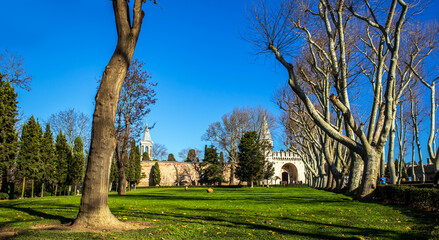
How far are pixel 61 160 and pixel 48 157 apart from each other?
2.49 meters

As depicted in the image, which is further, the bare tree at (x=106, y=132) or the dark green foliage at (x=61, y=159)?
the dark green foliage at (x=61, y=159)

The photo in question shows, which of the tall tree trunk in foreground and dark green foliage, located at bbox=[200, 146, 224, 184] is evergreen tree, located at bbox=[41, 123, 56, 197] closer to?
the tall tree trunk in foreground

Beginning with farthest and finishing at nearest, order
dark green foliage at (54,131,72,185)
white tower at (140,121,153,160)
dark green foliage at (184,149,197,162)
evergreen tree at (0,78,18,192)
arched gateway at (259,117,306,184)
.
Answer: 1. white tower at (140,121,153,160)
2. dark green foliage at (184,149,197,162)
3. arched gateway at (259,117,306,184)
4. dark green foliage at (54,131,72,185)
5. evergreen tree at (0,78,18,192)

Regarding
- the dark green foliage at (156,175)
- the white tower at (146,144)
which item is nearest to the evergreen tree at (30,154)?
the dark green foliage at (156,175)

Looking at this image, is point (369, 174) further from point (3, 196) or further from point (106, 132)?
point (3, 196)

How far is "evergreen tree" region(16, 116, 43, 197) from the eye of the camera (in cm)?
2239

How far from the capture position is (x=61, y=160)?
28.4 metres

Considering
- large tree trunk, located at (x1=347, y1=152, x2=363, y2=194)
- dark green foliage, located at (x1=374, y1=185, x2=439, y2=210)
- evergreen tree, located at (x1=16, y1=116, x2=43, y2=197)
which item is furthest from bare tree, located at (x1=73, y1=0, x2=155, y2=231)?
evergreen tree, located at (x1=16, y1=116, x2=43, y2=197)

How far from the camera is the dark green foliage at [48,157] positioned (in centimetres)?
2528

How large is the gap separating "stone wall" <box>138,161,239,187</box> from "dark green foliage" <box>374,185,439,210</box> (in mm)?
44907

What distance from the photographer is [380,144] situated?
12477 mm

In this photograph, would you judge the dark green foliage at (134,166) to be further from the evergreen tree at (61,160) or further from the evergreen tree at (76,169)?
the evergreen tree at (61,160)

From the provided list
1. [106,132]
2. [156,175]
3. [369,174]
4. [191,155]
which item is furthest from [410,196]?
[191,155]

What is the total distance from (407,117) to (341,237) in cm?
3127
